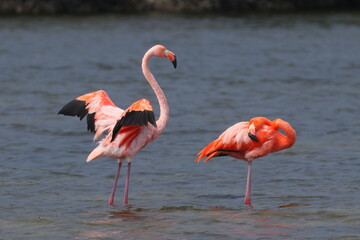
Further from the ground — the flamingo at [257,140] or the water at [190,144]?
the flamingo at [257,140]

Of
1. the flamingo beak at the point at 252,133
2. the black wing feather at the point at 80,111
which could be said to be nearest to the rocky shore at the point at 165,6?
the black wing feather at the point at 80,111

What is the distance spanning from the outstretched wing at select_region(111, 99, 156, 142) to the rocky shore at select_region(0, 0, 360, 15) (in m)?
34.4

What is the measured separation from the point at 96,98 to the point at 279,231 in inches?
104

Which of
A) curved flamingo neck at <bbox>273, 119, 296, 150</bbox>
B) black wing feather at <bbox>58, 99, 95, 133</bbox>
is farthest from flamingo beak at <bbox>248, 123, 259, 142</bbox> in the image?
black wing feather at <bbox>58, 99, 95, 133</bbox>

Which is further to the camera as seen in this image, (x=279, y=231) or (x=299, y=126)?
(x=299, y=126)

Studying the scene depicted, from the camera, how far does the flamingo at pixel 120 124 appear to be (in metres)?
7.91

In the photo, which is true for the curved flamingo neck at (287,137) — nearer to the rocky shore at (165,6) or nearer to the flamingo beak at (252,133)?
the flamingo beak at (252,133)

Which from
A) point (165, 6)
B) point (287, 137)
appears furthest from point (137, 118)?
point (165, 6)

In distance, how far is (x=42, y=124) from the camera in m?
13.7

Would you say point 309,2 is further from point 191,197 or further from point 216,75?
point 191,197

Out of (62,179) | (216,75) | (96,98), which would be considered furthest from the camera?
(216,75)

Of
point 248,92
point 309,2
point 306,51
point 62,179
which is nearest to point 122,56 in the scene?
point 306,51

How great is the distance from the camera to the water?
7.78 m

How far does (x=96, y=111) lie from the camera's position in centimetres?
873
